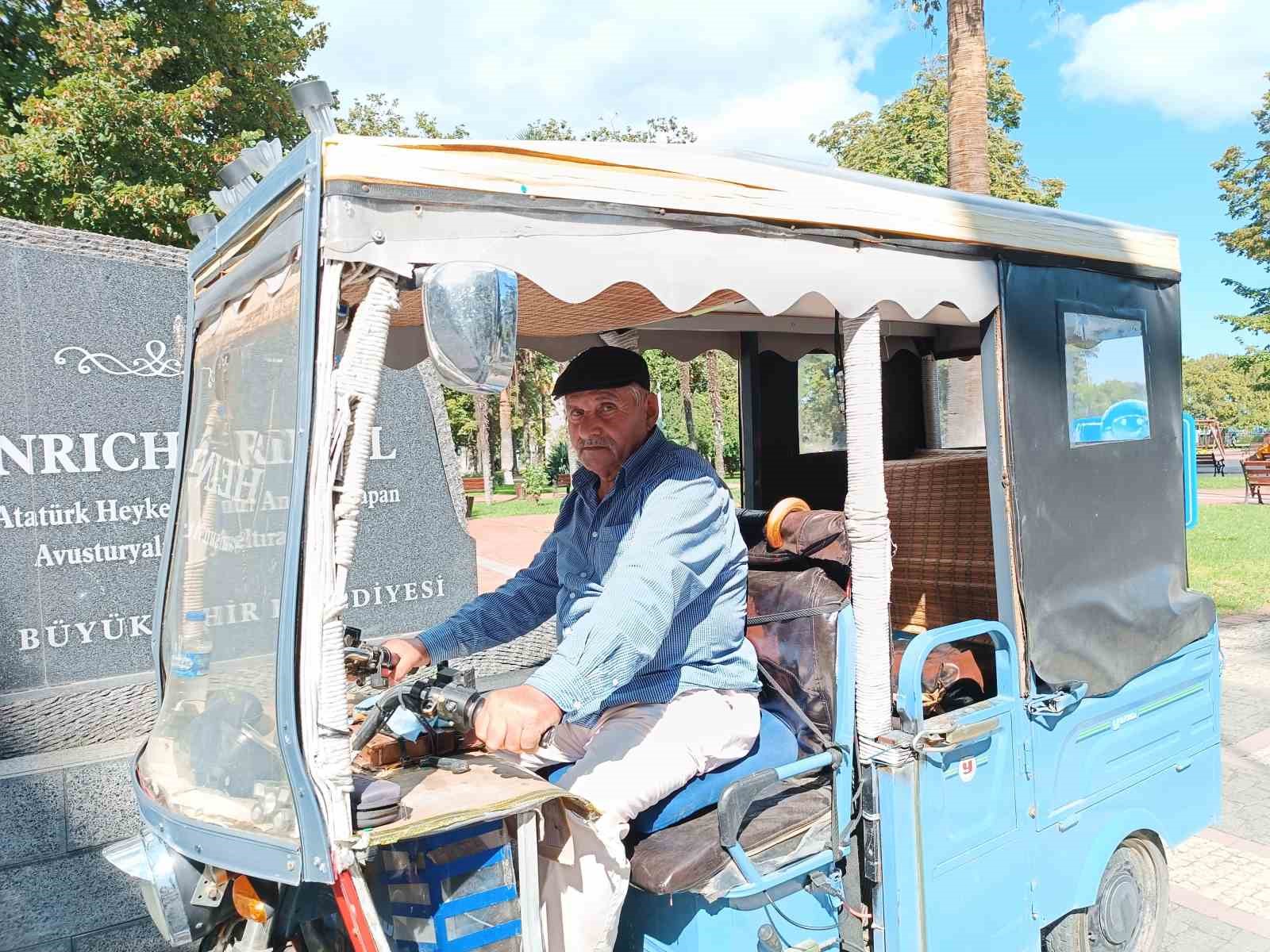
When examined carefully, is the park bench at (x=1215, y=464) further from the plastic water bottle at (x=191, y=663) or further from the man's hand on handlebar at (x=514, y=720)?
the plastic water bottle at (x=191, y=663)

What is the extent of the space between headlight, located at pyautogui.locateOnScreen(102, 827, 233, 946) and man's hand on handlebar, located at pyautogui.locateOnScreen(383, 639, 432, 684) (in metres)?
0.83

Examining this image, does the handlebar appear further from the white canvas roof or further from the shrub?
the shrub

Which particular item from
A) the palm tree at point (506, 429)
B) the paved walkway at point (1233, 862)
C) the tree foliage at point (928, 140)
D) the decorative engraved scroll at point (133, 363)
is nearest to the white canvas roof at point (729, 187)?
the paved walkway at point (1233, 862)

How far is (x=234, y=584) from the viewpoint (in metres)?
1.95

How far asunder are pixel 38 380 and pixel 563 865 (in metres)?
3.58

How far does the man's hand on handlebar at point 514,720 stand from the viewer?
6.49 ft

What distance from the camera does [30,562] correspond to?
13.7 ft

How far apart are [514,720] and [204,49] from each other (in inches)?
489

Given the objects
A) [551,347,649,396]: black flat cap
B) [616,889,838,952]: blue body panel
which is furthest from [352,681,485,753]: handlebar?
[551,347,649,396]: black flat cap

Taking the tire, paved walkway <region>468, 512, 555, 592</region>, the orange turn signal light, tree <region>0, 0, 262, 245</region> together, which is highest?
tree <region>0, 0, 262, 245</region>

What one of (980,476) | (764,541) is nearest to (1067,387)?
(980,476)

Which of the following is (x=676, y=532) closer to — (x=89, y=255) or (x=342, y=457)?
(x=342, y=457)

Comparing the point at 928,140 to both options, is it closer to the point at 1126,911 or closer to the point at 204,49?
the point at 204,49

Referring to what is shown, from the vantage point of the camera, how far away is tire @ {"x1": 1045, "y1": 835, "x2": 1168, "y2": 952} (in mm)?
3031
